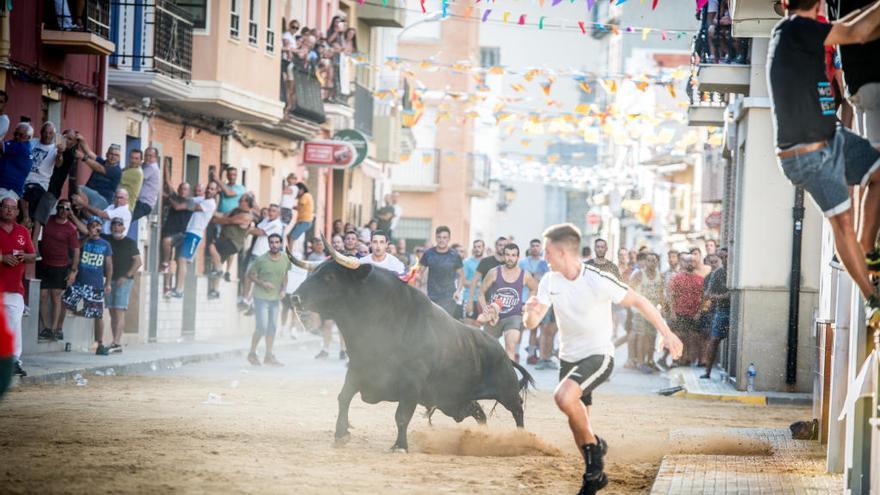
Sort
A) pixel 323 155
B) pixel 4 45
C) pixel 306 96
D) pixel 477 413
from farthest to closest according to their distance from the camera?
1. pixel 323 155
2. pixel 306 96
3. pixel 4 45
4. pixel 477 413

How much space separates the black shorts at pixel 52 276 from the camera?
21172 mm

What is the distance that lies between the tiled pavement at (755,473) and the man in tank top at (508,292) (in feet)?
26.3

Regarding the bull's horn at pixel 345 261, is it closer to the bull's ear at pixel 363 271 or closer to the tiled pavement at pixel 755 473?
the bull's ear at pixel 363 271

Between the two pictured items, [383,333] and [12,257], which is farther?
[12,257]

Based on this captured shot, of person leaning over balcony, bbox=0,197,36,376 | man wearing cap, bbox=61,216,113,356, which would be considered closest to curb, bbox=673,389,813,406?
man wearing cap, bbox=61,216,113,356

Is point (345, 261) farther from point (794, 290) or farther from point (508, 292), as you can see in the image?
point (794, 290)

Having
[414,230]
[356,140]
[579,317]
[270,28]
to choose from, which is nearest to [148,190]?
[270,28]

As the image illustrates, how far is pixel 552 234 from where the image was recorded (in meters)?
9.84

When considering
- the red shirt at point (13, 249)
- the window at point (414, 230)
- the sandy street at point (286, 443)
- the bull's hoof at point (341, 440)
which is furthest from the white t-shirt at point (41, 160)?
the window at point (414, 230)

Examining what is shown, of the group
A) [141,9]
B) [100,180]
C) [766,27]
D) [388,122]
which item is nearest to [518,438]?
[766,27]

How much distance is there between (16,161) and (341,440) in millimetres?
8599

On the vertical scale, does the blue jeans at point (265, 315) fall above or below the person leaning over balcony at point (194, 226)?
below

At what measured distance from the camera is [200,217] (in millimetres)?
26719

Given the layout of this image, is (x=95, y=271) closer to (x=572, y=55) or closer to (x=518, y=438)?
(x=518, y=438)
